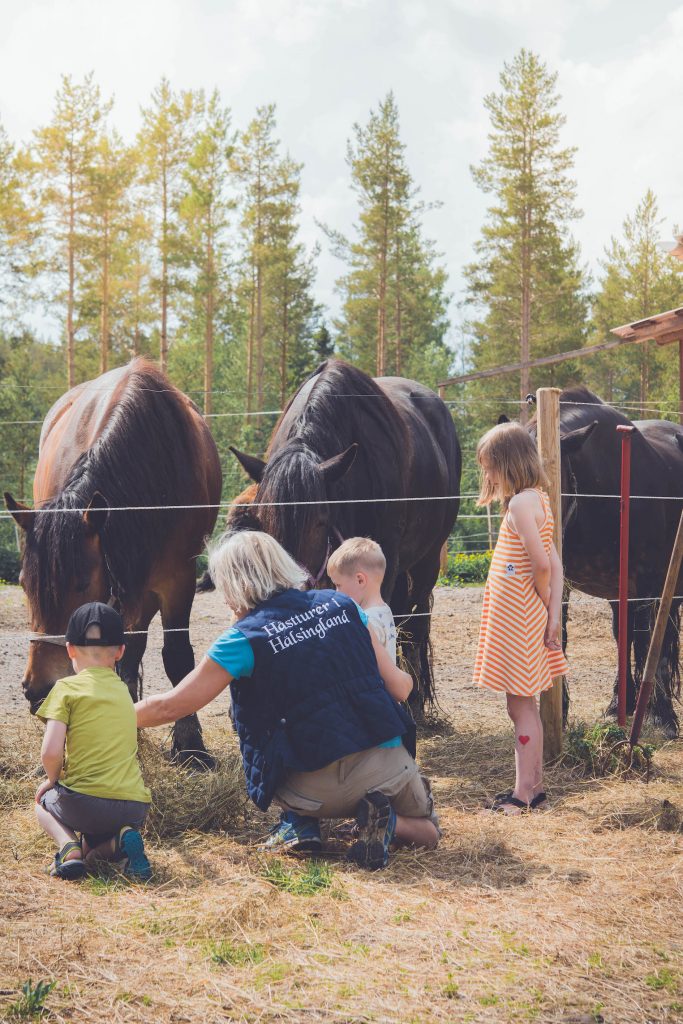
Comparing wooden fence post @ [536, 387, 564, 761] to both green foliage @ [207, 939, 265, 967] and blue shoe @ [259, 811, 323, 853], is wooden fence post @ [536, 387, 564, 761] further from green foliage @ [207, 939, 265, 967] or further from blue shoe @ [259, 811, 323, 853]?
green foliage @ [207, 939, 265, 967]

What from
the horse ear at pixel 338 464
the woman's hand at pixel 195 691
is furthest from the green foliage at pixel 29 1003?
the horse ear at pixel 338 464

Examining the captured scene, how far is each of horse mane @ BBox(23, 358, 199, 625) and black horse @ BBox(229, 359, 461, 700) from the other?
49 cm

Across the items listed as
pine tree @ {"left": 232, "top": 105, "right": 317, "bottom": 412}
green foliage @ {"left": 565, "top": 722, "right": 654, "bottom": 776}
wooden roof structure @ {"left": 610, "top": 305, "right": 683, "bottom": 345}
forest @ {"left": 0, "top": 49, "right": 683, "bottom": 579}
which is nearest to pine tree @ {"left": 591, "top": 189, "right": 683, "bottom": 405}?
forest @ {"left": 0, "top": 49, "right": 683, "bottom": 579}

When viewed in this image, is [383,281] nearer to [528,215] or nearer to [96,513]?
[528,215]

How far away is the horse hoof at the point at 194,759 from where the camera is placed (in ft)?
16.8

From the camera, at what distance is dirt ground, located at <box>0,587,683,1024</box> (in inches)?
94.2

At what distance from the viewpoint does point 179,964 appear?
8.56 feet

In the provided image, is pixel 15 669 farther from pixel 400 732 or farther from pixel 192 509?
pixel 400 732

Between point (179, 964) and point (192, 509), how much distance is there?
10.3 feet

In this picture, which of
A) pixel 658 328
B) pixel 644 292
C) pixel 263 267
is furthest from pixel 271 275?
pixel 658 328

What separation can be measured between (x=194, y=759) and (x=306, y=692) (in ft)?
6.36

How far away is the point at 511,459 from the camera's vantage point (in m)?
4.41

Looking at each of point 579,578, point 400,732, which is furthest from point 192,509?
point 579,578

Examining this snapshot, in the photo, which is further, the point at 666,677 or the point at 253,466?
the point at 666,677
